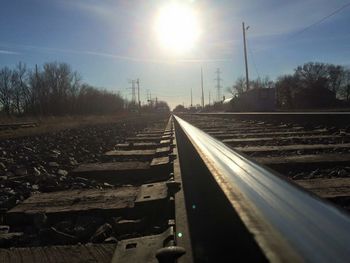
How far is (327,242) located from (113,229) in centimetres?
185

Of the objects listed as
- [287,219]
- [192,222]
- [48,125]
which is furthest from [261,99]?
[287,219]

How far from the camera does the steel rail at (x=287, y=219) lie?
4.62 ft

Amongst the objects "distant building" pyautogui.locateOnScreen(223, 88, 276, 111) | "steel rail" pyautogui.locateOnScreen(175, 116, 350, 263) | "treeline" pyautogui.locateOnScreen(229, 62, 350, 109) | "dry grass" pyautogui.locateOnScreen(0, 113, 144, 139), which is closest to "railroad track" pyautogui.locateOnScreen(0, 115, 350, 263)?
"steel rail" pyautogui.locateOnScreen(175, 116, 350, 263)

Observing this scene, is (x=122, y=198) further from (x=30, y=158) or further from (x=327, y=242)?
(x=30, y=158)

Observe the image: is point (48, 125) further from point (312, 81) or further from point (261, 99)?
point (312, 81)

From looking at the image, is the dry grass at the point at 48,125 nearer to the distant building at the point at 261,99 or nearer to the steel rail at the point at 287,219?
the distant building at the point at 261,99

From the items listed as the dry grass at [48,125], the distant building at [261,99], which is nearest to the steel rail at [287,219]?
the dry grass at [48,125]

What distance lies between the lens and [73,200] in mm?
3900

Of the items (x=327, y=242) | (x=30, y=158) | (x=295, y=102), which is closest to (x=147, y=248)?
(x=327, y=242)

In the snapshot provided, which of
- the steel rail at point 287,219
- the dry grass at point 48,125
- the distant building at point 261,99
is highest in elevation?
the distant building at point 261,99

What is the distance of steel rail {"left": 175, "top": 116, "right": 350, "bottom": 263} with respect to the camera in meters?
1.41

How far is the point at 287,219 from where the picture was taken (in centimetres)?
183

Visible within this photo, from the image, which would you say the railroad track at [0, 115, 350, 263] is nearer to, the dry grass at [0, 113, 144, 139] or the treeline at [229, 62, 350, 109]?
the dry grass at [0, 113, 144, 139]

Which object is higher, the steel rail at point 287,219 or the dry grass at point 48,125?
the steel rail at point 287,219
